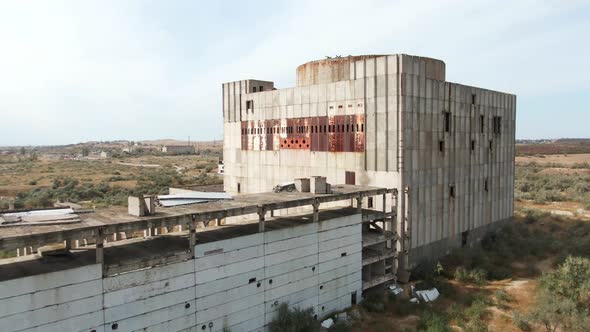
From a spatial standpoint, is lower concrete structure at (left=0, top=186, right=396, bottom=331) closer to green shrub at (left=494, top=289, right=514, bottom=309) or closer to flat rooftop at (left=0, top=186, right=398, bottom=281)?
flat rooftop at (left=0, top=186, right=398, bottom=281)

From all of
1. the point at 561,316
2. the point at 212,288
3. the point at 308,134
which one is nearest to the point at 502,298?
the point at 561,316

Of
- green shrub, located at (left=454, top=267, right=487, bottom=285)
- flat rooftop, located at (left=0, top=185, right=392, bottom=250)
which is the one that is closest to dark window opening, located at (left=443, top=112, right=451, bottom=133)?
green shrub, located at (left=454, top=267, right=487, bottom=285)

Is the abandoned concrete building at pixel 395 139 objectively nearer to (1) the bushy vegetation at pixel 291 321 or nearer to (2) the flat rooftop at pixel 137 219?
(2) the flat rooftop at pixel 137 219

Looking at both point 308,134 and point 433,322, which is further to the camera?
point 308,134

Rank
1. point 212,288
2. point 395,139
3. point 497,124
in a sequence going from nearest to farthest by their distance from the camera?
point 212,288 < point 395,139 < point 497,124

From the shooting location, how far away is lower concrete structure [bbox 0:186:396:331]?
12.8 meters

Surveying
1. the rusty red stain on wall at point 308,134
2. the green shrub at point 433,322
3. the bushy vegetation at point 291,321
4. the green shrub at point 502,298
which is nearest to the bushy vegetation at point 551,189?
the green shrub at point 502,298

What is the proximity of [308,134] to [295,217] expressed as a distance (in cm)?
998

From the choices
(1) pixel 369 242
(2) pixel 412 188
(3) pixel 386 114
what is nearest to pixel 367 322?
(1) pixel 369 242

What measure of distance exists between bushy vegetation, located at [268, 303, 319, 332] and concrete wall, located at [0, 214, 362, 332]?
0.99ft

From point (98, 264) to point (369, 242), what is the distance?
14.1 m

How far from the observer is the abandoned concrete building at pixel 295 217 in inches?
541

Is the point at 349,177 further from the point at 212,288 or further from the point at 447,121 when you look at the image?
the point at 212,288

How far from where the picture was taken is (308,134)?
30.4m
